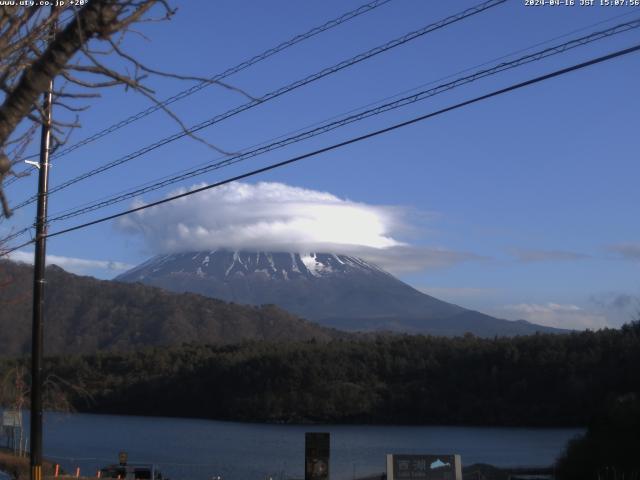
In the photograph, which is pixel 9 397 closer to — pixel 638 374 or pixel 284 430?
pixel 284 430

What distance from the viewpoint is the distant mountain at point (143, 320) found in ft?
541

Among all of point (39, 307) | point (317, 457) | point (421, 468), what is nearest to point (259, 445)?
point (421, 468)

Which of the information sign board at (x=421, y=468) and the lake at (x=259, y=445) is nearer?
the information sign board at (x=421, y=468)

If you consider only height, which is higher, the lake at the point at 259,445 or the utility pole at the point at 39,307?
the utility pole at the point at 39,307

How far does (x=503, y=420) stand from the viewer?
277ft

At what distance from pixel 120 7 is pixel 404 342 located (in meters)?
97.9

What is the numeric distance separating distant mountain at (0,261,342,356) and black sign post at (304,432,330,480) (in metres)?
136

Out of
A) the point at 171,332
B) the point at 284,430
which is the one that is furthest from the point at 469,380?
the point at 171,332

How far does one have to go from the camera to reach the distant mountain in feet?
541

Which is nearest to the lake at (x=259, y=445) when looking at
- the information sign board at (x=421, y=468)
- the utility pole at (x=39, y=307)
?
the information sign board at (x=421, y=468)

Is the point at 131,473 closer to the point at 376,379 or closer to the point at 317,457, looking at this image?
the point at 317,457

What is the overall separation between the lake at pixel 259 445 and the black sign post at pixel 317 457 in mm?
25337

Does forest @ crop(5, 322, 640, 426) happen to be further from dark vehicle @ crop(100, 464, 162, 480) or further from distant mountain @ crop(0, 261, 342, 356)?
distant mountain @ crop(0, 261, 342, 356)

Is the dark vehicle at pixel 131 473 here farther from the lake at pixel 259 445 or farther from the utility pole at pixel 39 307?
the utility pole at pixel 39 307
